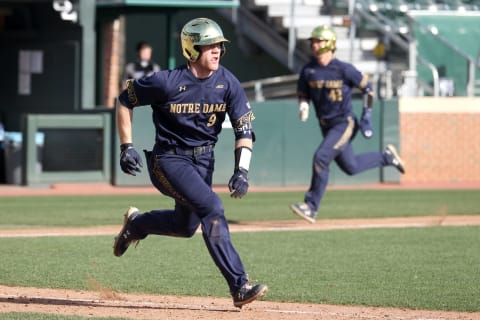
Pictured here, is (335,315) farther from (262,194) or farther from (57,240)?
(262,194)

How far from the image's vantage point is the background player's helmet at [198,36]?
25.6ft

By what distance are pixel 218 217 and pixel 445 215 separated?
8.22 m

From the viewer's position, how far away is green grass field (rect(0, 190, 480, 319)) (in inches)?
347

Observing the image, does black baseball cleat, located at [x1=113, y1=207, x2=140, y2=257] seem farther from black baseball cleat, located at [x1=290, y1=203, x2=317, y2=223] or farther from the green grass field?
black baseball cleat, located at [x1=290, y1=203, x2=317, y2=223]

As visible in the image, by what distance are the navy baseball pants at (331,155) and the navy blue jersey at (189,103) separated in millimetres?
5600

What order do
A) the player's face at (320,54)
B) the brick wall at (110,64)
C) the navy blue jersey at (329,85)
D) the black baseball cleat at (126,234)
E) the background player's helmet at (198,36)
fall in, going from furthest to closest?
the brick wall at (110,64), the navy blue jersey at (329,85), the player's face at (320,54), the black baseball cleat at (126,234), the background player's helmet at (198,36)

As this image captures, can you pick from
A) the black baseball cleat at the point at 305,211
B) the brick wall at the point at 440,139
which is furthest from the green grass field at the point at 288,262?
the brick wall at the point at 440,139

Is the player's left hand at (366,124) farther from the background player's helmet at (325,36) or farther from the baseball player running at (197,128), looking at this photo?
the baseball player running at (197,128)

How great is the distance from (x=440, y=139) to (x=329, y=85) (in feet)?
27.4

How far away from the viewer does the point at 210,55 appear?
25.7 feet

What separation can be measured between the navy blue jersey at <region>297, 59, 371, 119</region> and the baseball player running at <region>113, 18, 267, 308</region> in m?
5.97

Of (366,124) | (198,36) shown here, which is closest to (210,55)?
(198,36)

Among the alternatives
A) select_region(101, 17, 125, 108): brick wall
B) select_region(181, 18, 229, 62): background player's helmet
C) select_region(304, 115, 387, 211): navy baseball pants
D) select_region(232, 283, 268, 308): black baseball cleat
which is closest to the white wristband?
select_region(181, 18, 229, 62): background player's helmet

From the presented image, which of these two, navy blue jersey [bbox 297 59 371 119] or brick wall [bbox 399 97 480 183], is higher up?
navy blue jersey [bbox 297 59 371 119]
